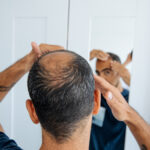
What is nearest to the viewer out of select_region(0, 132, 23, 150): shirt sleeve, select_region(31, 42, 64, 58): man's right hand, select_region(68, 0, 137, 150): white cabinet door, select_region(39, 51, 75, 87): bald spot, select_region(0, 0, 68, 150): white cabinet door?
select_region(39, 51, 75, 87): bald spot

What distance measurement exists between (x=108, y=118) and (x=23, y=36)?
72cm

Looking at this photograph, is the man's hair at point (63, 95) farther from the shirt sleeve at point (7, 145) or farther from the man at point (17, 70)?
the man at point (17, 70)

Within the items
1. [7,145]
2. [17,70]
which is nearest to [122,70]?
[17,70]

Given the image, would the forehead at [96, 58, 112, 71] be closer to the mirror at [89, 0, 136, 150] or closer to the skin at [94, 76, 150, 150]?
the mirror at [89, 0, 136, 150]

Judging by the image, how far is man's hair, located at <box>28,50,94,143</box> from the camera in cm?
50

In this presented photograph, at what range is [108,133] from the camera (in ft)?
3.40

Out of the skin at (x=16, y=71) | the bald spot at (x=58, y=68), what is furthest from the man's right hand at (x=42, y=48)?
the bald spot at (x=58, y=68)

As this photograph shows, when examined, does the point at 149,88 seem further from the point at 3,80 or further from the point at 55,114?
the point at 3,80

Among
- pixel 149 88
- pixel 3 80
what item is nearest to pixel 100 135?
pixel 149 88

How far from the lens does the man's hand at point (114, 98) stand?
679 mm

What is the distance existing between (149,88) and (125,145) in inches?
12.5

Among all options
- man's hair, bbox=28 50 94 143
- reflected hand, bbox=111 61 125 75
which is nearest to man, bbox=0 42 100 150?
man's hair, bbox=28 50 94 143

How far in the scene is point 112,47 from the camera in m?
0.97

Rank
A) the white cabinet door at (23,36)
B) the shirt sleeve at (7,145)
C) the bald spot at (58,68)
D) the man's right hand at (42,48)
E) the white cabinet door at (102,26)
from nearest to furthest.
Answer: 1. the bald spot at (58,68)
2. the shirt sleeve at (7,145)
3. the man's right hand at (42,48)
4. the white cabinet door at (102,26)
5. the white cabinet door at (23,36)
